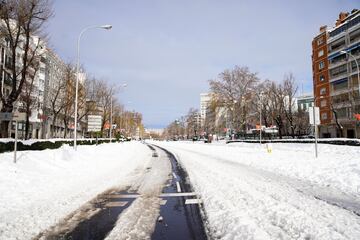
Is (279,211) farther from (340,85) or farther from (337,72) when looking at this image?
(337,72)

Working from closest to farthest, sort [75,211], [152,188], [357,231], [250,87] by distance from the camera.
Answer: [357,231]
[75,211]
[152,188]
[250,87]

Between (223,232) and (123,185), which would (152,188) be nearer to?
(123,185)

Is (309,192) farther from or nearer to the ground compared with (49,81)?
nearer to the ground

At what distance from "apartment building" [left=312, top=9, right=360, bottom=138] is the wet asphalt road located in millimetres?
49437

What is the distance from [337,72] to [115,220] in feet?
211

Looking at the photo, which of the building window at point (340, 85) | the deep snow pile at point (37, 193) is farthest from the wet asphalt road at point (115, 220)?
the building window at point (340, 85)

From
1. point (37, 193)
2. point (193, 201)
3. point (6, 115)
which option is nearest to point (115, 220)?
point (193, 201)

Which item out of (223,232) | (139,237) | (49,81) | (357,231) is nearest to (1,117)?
(139,237)

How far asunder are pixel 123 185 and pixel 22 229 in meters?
5.06

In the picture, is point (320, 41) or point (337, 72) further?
point (320, 41)

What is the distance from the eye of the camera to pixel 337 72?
193 ft

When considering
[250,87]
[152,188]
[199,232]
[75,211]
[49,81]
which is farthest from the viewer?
[49,81]

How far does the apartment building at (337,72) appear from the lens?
5319 cm

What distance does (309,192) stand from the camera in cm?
812
